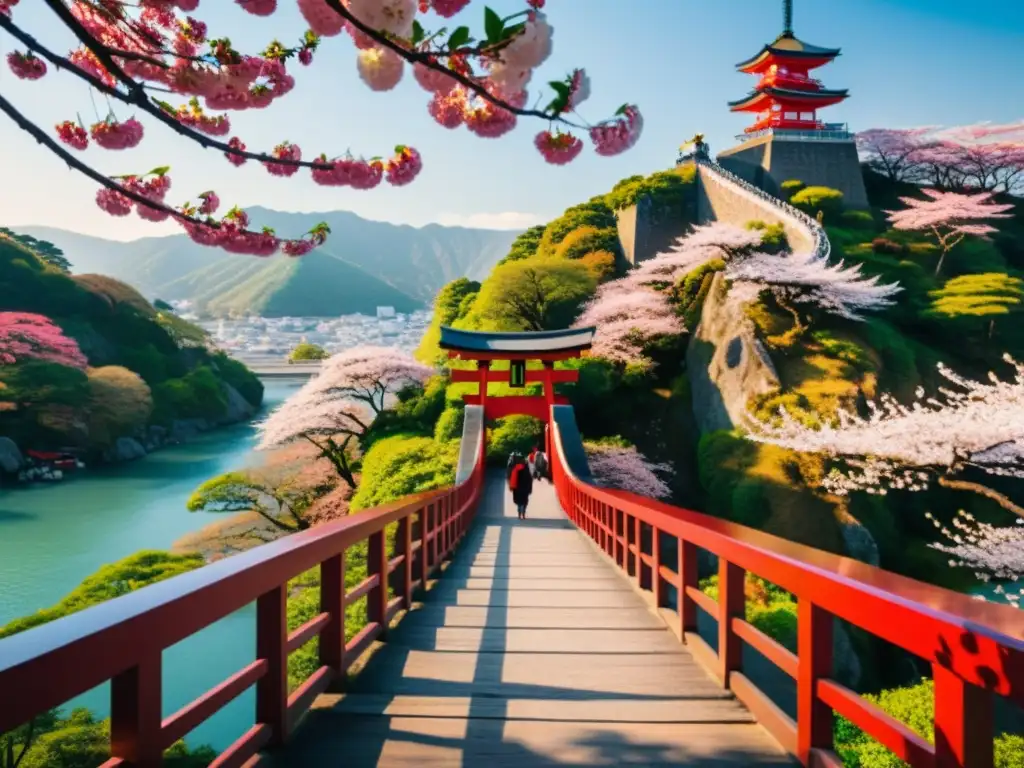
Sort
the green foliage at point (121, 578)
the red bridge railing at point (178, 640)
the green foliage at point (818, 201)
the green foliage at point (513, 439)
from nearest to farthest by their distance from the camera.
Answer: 1. the red bridge railing at point (178, 640)
2. the green foliage at point (121, 578)
3. the green foliage at point (513, 439)
4. the green foliage at point (818, 201)

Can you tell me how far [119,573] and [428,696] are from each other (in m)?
11.4

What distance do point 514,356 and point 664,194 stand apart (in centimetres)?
1447

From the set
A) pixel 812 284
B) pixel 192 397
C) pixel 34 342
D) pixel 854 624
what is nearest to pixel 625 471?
pixel 812 284

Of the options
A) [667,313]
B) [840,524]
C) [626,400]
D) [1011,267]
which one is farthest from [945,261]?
[840,524]

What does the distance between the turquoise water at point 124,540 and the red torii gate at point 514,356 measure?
7.44 meters

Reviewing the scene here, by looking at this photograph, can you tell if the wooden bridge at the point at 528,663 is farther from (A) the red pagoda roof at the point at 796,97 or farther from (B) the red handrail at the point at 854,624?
(A) the red pagoda roof at the point at 796,97

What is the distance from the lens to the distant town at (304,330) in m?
76.2

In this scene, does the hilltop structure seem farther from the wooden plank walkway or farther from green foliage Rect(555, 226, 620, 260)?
the wooden plank walkway

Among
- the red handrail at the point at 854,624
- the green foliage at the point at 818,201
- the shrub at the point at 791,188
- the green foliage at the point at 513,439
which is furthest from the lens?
the shrub at the point at 791,188

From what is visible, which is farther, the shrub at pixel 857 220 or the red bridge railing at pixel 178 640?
the shrub at pixel 857 220

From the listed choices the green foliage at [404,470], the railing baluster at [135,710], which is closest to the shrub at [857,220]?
the green foliage at [404,470]

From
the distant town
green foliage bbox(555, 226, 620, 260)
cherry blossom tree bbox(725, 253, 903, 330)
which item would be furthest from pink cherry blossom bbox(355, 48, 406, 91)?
the distant town

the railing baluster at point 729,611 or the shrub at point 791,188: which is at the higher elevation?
the shrub at point 791,188

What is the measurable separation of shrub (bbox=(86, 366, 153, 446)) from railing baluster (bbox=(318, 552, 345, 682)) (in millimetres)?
26986
